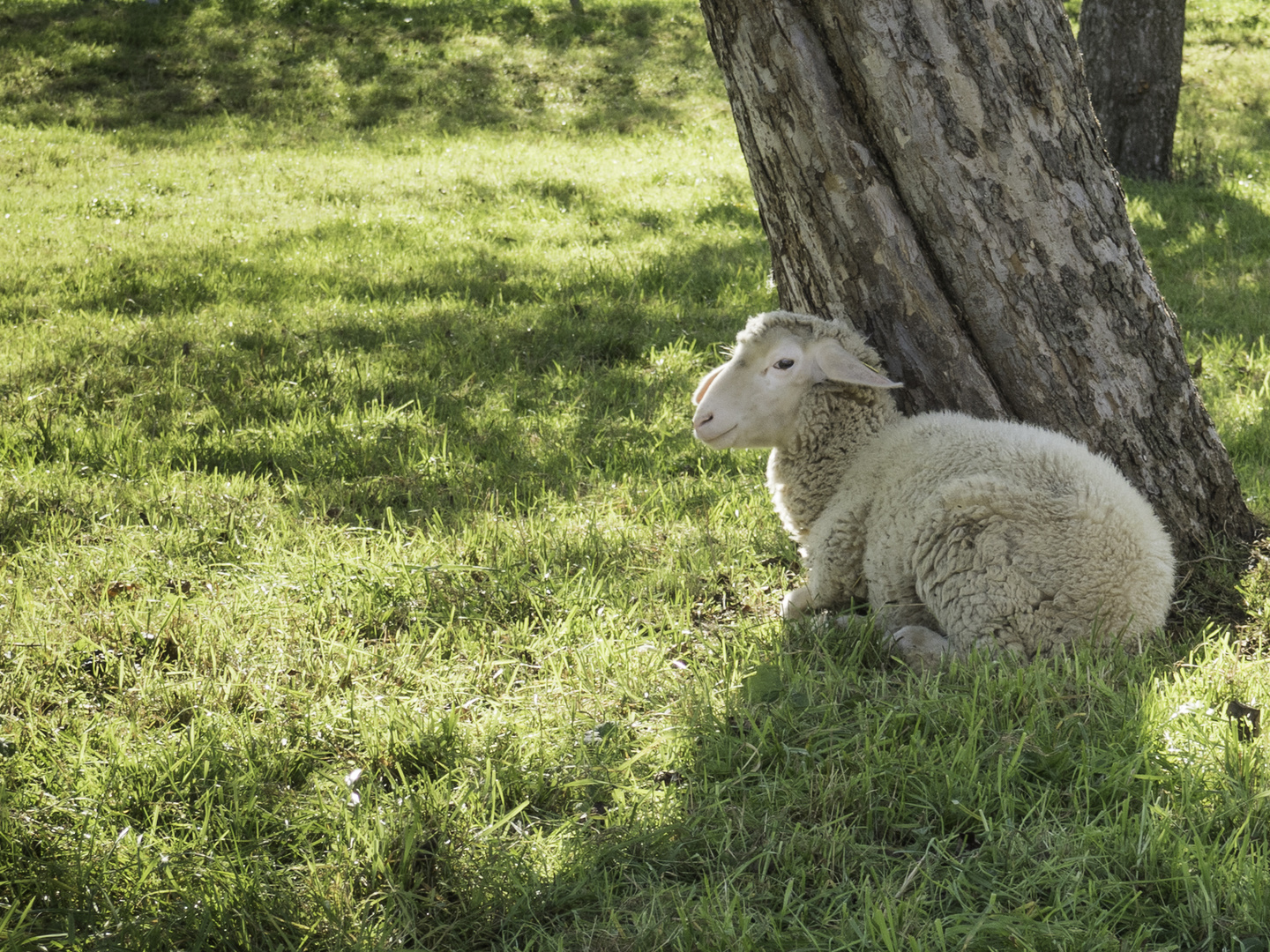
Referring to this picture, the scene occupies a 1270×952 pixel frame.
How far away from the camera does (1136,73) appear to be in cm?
868

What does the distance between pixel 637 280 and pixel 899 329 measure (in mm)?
3697

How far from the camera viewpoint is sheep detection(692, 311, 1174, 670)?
9.03 feet

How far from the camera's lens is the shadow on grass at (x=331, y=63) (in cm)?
1238

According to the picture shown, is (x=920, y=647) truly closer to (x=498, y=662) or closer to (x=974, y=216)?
(x=498, y=662)

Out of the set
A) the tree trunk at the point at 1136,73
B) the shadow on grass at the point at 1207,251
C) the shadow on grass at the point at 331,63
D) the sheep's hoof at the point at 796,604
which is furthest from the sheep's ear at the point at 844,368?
the shadow on grass at the point at 331,63

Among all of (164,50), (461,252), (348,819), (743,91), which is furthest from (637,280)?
(164,50)

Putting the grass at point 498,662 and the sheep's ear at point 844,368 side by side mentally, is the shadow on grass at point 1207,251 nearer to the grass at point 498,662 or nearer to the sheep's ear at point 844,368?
the grass at point 498,662

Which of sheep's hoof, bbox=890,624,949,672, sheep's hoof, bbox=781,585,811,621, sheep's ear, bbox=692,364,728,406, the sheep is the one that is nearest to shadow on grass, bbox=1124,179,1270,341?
the sheep

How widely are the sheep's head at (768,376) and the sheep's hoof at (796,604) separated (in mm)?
564

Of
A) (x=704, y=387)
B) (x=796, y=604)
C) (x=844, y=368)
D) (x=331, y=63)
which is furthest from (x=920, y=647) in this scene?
(x=331, y=63)

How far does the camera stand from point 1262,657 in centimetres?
296

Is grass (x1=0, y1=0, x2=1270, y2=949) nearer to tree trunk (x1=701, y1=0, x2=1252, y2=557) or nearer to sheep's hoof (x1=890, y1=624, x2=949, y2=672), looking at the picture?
sheep's hoof (x1=890, y1=624, x2=949, y2=672)

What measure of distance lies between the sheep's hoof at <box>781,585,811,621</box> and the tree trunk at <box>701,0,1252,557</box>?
0.83 m

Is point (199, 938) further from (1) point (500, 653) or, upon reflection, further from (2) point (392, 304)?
(2) point (392, 304)
